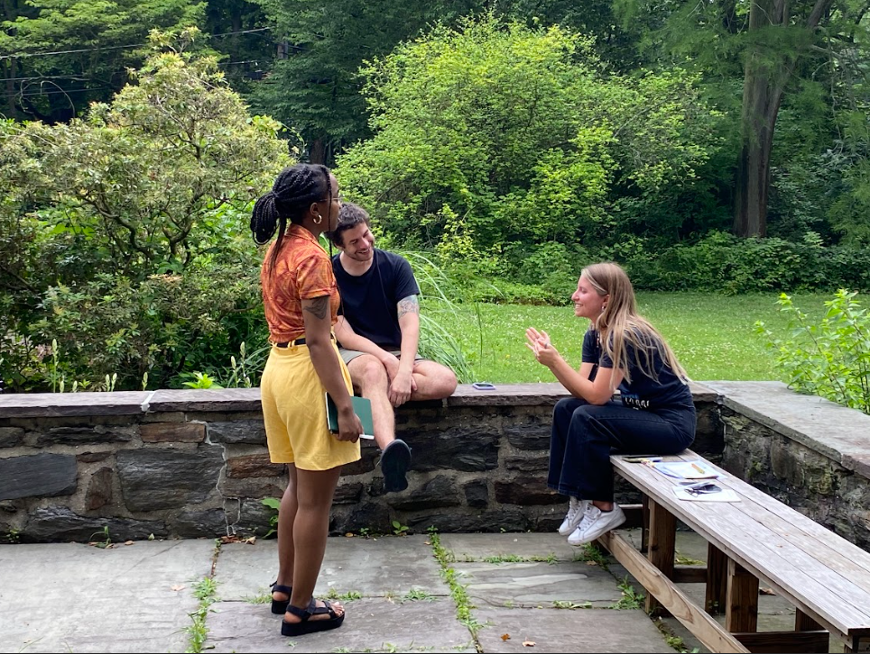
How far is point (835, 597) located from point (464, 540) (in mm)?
2128

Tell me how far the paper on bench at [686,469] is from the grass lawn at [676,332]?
2.16m

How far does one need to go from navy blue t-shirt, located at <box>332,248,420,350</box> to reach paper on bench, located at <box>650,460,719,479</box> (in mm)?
1392

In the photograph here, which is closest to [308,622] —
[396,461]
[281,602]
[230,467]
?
[281,602]

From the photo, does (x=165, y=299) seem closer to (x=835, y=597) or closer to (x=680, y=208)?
(x=835, y=597)

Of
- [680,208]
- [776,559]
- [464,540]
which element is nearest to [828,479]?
[776,559]

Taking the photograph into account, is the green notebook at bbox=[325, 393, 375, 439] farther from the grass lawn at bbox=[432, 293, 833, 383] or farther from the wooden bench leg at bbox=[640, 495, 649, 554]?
the grass lawn at bbox=[432, 293, 833, 383]

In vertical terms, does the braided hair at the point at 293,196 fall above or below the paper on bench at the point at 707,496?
above

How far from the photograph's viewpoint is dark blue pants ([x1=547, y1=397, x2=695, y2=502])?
396 centimetres

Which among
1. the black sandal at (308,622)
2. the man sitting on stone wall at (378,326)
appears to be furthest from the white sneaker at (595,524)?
the black sandal at (308,622)

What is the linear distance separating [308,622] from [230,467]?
1.27 meters

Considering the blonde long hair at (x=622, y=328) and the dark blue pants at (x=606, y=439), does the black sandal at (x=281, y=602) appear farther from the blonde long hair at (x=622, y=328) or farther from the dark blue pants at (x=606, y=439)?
the blonde long hair at (x=622, y=328)

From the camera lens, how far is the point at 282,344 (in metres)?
3.21

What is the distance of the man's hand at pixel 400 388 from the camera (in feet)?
13.8

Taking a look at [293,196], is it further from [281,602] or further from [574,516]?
[574,516]
